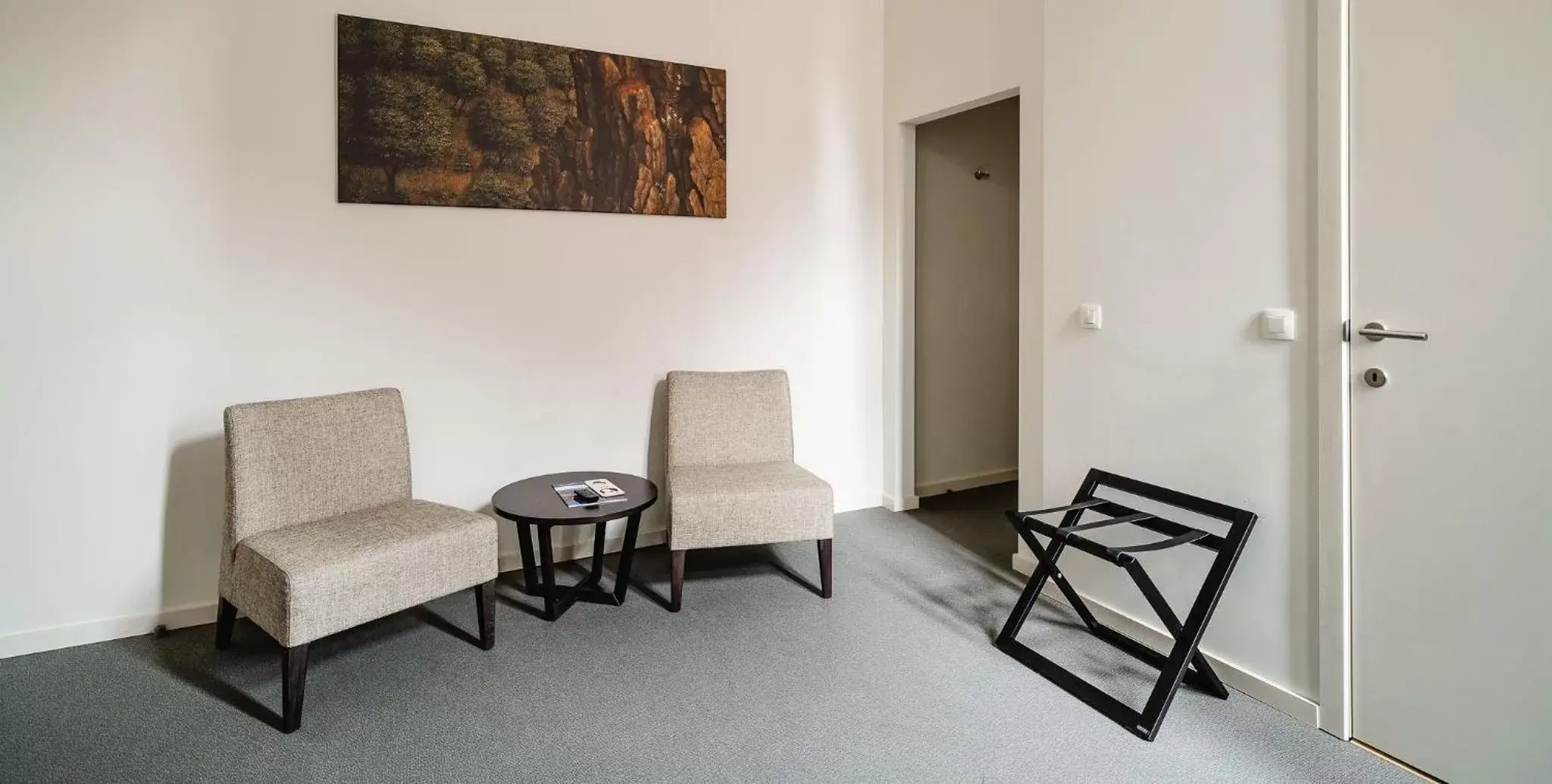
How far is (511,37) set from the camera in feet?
10.5

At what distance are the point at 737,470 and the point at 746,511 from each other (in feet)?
1.25

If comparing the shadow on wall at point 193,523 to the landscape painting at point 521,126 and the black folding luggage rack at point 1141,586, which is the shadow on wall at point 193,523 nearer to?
the landscape painting at point 521,126

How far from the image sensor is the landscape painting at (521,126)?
2957 mm

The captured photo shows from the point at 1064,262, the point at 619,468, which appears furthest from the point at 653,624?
the point at 1064,262

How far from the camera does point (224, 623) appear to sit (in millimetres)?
2588

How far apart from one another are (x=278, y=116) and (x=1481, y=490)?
12.1 ft

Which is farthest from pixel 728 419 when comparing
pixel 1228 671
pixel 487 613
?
pixel 1228 671

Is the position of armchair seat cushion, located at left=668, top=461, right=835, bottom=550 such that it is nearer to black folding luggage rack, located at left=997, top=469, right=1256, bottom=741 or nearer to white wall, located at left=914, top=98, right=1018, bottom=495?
black folding luggage rack, located at left=997, top=469, right=1256, bottom=741

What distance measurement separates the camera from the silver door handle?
1.89 m

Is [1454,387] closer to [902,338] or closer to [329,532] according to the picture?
[902,338]

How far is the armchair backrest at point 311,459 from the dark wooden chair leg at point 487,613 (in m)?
0.52

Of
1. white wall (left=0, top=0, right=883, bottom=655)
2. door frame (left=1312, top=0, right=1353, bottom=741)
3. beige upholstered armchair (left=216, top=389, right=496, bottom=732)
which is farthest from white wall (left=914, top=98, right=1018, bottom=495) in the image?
beige upholstered armchair (left=216, top=389, right=496, bottom=732)

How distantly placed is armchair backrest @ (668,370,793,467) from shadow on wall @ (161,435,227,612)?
1.62 m

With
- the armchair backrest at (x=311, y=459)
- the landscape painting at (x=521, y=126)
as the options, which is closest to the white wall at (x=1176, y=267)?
the landscape painting at (x=521, y=126)
